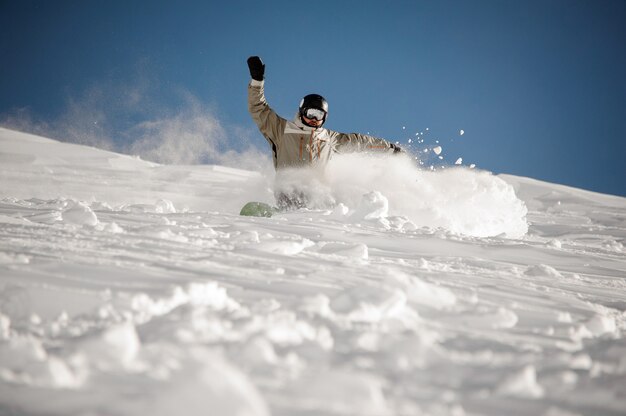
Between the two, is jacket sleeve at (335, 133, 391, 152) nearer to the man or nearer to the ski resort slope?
the man

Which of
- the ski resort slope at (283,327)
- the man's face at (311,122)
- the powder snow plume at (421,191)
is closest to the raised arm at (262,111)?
the man's face at (311,122)

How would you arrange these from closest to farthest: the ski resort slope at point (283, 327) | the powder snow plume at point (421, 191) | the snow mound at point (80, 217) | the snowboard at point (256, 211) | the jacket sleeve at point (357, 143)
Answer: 1. the ski resort slope at point (283, 327)
2. the snow mound at point (80, 217)
3. the snowboard at point (256, 211)
4. the powder snow plume at point (421, 191)
5. the jacket sleeve at point (357, 143)

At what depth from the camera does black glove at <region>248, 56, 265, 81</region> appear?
13.7 feet

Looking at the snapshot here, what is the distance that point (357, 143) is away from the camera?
512 cm

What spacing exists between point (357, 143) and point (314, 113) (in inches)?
38.4

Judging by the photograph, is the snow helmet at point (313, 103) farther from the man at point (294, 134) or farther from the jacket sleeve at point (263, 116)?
the jacket sleeve at point (263, 116)

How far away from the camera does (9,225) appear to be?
1727 mm

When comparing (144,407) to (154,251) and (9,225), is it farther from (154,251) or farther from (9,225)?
(9,225)

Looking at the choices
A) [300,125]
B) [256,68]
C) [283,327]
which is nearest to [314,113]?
[300,125]

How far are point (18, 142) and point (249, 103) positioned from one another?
10.6 metres

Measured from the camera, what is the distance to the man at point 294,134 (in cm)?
443

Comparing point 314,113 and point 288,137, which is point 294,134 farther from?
point 314,113

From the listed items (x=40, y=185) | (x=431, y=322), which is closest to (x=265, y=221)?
(x=431, y=322)

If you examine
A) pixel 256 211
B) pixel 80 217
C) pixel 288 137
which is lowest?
pixel 80 217
